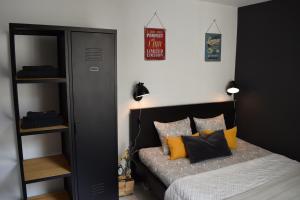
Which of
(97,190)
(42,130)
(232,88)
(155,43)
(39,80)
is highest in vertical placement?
(155,43)

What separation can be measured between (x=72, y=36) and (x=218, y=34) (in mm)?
2177

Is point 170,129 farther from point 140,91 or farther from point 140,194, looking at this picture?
point 140,194

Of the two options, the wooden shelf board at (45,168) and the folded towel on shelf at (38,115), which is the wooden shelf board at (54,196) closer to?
the wooden shelf board at (45,168)

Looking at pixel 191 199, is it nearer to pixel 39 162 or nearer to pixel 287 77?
pixel 39 162

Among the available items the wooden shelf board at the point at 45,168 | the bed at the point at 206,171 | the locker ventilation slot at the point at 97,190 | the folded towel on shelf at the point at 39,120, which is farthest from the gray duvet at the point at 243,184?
the folded towel on shelf at the point at 39,120

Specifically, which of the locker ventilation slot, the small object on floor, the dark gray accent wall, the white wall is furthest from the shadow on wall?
the dark gray accent wall

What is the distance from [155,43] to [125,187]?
178cm

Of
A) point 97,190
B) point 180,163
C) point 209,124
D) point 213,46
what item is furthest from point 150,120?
point 213,46

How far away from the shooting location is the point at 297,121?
2887mm

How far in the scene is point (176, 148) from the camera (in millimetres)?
2760

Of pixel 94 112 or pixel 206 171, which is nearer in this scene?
pixel 94 112

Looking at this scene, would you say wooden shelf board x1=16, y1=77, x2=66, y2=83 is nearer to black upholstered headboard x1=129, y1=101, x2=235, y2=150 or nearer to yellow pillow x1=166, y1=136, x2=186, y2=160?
black upholstered headboard x1=129, y1=101, x2=235, y2=150

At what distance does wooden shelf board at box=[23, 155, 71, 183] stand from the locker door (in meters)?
0.17

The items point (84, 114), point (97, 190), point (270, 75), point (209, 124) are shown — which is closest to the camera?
point (84, 114)
